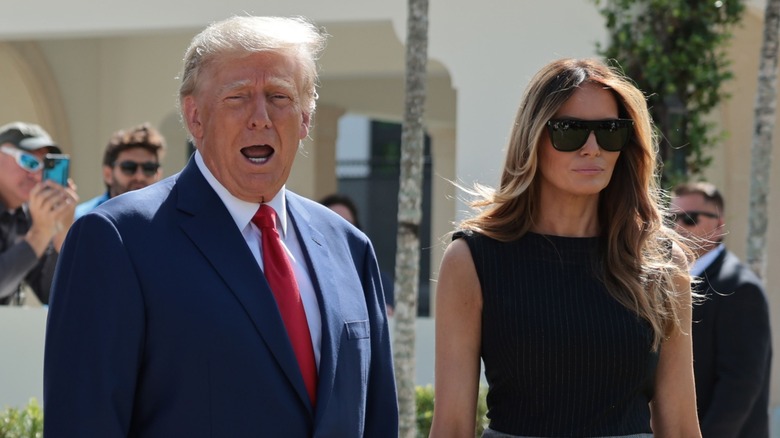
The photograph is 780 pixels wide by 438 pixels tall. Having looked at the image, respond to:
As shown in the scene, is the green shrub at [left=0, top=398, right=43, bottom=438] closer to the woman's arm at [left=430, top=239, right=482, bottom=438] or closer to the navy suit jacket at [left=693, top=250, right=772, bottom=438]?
the navy suit jacket at [left=693, top=250, right=772, bottom=438]

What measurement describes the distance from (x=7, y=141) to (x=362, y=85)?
7.77m

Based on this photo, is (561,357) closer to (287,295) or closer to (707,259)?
(287,295)

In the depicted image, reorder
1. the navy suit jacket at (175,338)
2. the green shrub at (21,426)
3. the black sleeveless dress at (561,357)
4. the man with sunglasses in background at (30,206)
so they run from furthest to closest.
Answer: the green shrub at (21,426) < the man with sunglasses in background at (30,206) < the black sleeveless dress at (561,357) < the navy suit jacket at (175,338)

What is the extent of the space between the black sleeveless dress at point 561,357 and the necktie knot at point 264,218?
65 cm

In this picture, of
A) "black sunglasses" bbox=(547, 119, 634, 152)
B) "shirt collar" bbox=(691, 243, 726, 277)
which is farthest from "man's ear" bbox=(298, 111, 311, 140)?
"shirt collar" bbox=(691, 243, 726, 277)

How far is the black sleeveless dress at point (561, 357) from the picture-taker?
3.00 meters

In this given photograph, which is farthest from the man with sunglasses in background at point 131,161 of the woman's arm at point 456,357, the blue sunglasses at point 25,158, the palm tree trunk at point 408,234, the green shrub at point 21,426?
the woman's arm at point 456,357

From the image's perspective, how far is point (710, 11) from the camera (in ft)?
26.6

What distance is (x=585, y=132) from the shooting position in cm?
311

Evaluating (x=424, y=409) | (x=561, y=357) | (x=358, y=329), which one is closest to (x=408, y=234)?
(x=424, y=409)

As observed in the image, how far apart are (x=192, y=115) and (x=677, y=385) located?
141 cm

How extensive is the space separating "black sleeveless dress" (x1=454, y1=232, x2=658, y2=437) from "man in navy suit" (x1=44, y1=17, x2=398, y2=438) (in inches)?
13.8

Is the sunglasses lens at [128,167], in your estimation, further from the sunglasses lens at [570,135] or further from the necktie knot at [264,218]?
the necktie knot at [264,218]

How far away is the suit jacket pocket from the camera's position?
2721 mm
